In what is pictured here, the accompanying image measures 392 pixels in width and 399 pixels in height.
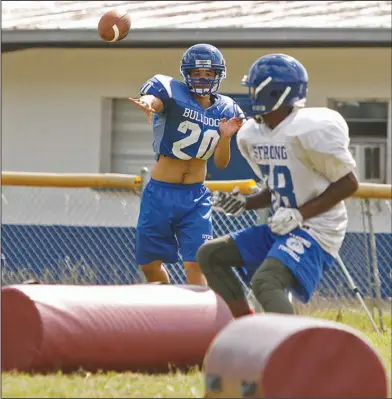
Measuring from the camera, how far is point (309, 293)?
7.38 metres

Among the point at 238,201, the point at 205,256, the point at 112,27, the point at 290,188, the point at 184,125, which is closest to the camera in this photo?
the point at 290,188

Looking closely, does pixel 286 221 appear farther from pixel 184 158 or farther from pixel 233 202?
pixel 184 158

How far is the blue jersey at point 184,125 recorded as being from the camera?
9.19 m

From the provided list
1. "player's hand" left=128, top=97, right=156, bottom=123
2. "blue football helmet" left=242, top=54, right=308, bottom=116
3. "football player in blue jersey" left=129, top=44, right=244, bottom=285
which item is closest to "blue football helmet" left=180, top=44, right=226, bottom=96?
"football player in blue jersey" left=129, top=44, right=244, bottom=285

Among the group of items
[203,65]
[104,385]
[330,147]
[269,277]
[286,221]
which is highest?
[203,65]

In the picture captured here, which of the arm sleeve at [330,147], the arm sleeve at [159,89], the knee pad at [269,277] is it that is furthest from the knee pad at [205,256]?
the arm sleeve at [159,89]

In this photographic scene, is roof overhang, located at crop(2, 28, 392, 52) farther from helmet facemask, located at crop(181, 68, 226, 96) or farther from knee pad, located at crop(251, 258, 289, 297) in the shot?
knee pad, located at crop(251, 258, 289, 297)

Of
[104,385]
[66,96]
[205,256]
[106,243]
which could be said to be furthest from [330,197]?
[66,96]

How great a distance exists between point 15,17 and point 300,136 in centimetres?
985

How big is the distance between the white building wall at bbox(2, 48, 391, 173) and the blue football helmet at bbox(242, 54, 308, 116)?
8.34 meters

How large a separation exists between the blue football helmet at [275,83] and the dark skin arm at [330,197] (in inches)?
20.2

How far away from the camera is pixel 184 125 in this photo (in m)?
9.22

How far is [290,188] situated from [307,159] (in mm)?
197

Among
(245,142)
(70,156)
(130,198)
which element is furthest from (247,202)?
(70,156)
